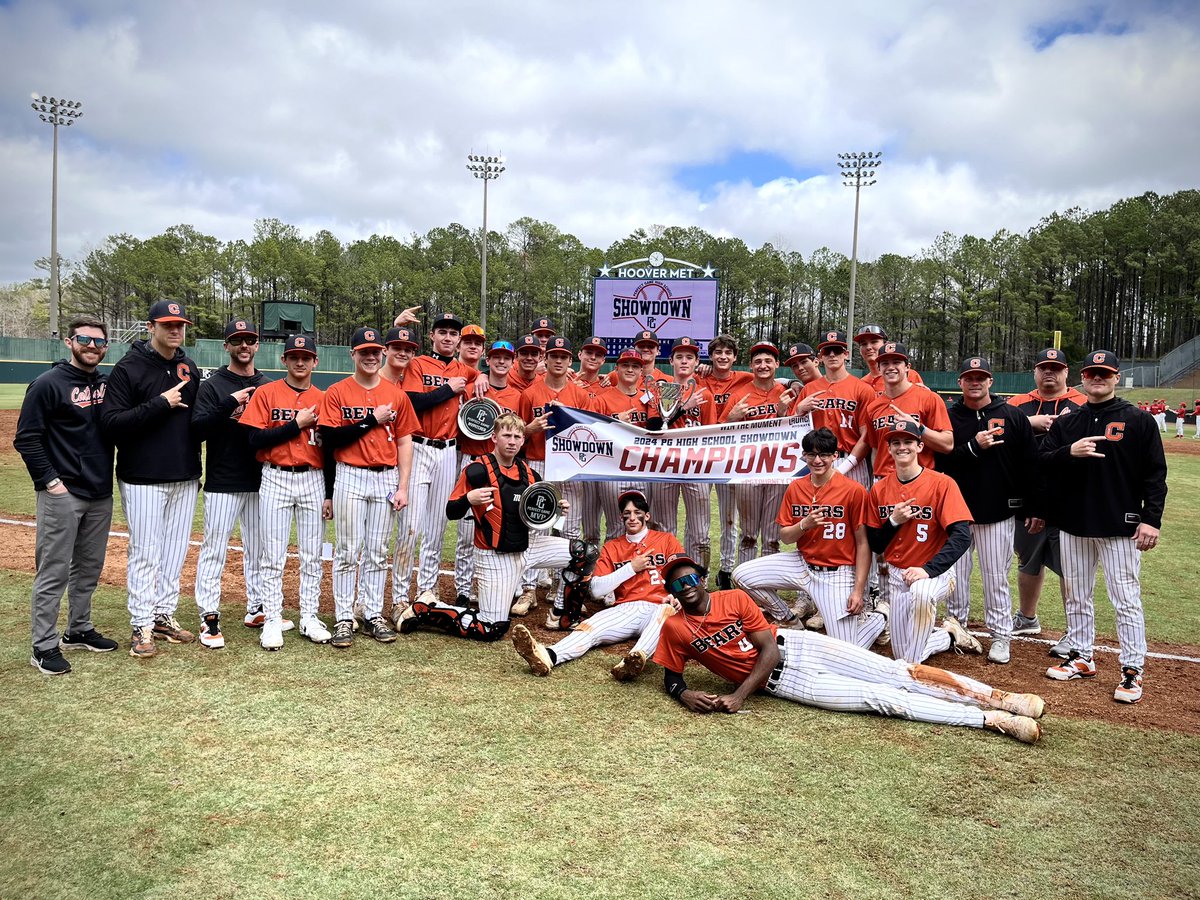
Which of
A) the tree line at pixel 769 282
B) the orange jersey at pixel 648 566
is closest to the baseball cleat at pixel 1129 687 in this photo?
the orange jersey at pixel 648 566

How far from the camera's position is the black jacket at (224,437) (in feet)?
18.5

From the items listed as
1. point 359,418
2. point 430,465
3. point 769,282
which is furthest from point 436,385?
point 769,282

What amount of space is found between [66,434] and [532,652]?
3.31m

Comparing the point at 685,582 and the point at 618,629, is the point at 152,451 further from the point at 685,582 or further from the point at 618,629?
the point at 685,582

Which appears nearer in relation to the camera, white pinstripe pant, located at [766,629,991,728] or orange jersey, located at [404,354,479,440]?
white pinstripe pant, located at [766,629,991,728]

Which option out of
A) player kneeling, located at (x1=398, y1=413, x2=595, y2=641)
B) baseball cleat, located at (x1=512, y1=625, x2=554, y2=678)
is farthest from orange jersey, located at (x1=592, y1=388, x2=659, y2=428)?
baseball cleat, located at (x1=512, y1=625, x2=554, y2=678)

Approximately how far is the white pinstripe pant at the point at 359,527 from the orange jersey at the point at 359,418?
0.28ft

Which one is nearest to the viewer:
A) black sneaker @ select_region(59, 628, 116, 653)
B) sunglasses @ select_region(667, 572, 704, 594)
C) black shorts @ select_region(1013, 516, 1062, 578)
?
sunglasses @ select_region(667, 572, 704, 594)

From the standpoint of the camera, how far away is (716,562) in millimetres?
9188

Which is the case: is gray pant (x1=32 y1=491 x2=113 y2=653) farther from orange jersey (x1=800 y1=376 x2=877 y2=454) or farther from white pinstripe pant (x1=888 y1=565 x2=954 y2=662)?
orange jersey (x1=800 y1=376 x2=877 y2=454)

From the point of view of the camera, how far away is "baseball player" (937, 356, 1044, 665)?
593cm

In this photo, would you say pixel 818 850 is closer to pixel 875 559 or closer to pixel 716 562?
pixel 875 559

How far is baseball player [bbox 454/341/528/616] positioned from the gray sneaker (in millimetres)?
4207

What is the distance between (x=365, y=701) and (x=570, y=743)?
1.37 meters
